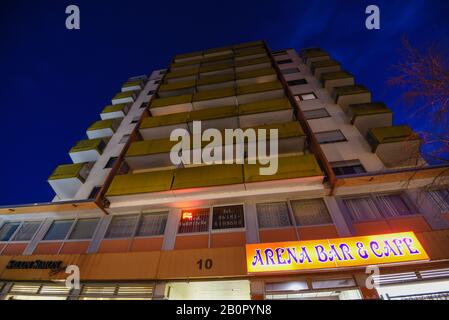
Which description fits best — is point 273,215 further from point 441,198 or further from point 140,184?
point 441,198

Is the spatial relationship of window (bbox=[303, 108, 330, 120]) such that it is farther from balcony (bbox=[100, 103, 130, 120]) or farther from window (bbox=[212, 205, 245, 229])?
balcony (bbox=[100, 103, 130, 120])

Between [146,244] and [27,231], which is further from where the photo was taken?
[27,231]

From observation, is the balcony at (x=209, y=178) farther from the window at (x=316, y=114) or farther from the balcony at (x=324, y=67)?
the balcony at (x=324, y=67)

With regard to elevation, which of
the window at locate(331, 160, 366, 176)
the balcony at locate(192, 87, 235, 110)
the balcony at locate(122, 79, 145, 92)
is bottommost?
the window at locate(331, 160, 366, 176)

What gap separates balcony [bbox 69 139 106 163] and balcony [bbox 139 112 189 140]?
3.38m

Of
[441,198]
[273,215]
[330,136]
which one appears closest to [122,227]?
[273,215]

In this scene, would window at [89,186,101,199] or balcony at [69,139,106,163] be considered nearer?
window at [89,186,101,199]

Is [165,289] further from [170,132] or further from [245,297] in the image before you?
[170,132]

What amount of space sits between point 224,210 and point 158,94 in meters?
14.1

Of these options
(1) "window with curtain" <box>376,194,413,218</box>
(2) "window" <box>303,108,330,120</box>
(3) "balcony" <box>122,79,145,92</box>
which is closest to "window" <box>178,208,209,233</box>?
(1) "window with curtain" <box>376,194,413,218</box>

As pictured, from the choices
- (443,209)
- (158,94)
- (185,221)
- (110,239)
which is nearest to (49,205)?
(110,239)

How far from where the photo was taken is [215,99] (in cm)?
1791

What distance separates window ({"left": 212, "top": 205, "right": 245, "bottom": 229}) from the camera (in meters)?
10.6

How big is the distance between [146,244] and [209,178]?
4.15 m
